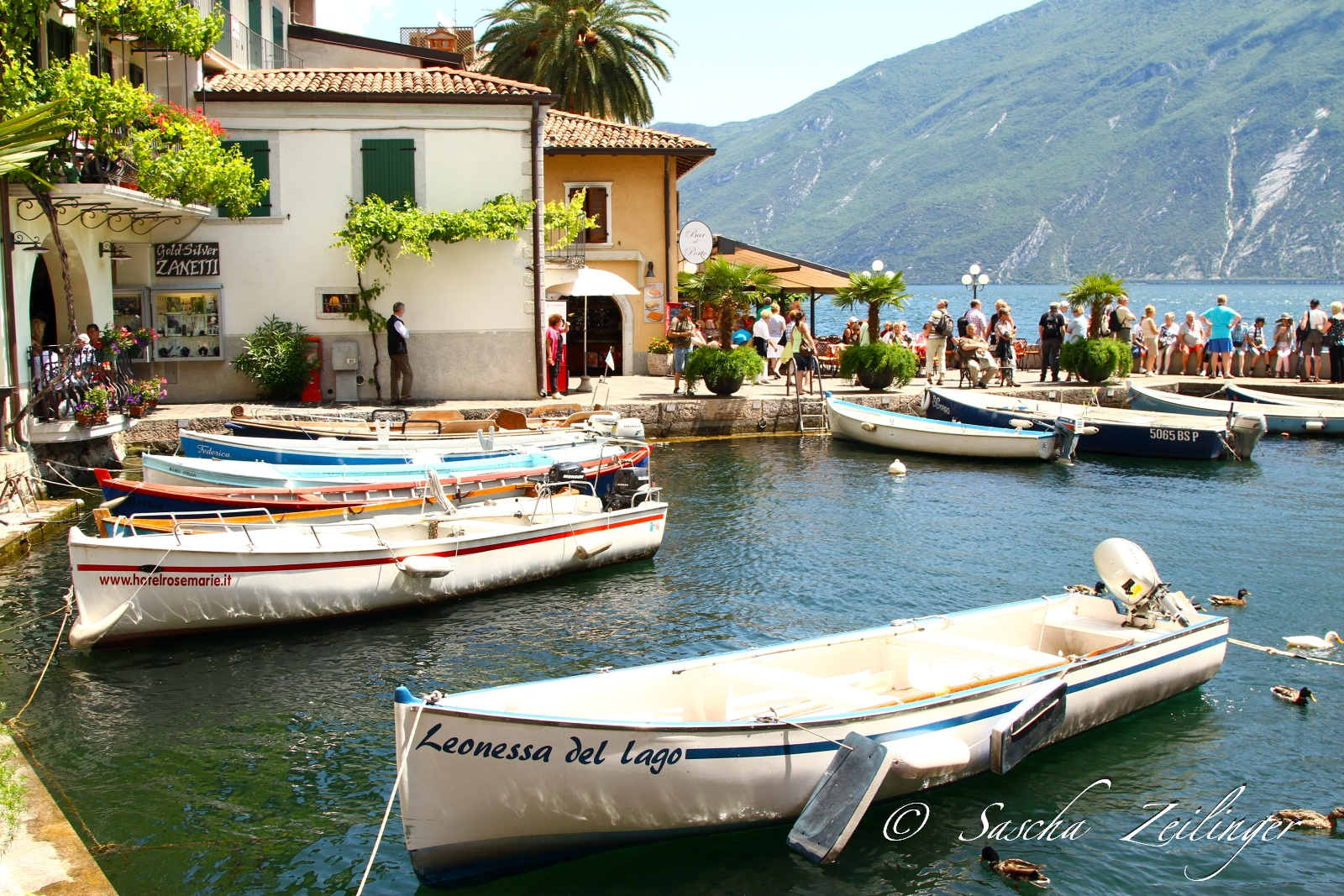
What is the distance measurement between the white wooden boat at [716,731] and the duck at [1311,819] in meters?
1.44

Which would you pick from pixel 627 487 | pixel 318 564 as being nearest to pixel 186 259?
pixel 627 487

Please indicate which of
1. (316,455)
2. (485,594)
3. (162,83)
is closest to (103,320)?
(162,83)

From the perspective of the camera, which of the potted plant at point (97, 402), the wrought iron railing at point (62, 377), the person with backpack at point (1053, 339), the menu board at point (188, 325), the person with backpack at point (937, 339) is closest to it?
the wrought iron railing at point (62, 377)

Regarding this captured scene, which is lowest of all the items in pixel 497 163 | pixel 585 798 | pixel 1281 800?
pixel 1281 800

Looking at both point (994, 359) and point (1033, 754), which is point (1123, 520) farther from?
point (994, 359)

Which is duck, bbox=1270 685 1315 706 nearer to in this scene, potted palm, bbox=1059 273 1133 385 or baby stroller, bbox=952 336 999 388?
baby stroller, bbox=952 336 999 388

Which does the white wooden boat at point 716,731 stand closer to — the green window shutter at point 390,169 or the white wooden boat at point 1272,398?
the green window shutter at point 390,169

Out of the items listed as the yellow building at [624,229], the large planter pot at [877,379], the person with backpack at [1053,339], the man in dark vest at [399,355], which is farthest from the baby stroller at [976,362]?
the man in dark vest at [399,355]

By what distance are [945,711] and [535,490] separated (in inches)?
322

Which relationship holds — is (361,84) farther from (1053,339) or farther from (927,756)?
(927,756)

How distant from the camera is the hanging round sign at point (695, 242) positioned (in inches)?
1147

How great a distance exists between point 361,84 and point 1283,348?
23.7 metres

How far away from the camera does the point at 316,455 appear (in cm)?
1655

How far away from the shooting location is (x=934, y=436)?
22797 mm
